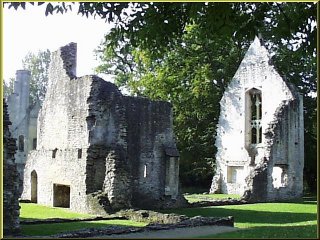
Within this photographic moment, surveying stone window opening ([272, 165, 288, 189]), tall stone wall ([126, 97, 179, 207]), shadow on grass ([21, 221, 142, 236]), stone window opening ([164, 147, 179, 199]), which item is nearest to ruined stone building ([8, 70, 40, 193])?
stone window opening ([272, 165, 288, 189])

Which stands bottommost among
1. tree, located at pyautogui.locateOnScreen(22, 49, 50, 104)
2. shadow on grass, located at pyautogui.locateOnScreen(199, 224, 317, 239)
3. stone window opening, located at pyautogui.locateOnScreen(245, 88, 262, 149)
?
shadow on grass, located at pyautogui.locateOnScreen(199, 224, 317, 239)

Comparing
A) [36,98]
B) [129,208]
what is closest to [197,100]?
[129,208]

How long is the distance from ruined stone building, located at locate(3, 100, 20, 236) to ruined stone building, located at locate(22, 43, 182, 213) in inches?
274

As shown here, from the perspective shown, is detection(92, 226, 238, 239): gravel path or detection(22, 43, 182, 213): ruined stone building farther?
detection(22, 43, 182, 213): ruined stone building

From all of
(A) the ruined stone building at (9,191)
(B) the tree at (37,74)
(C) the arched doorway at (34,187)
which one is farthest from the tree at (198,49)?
(B) the tree at (37,74)

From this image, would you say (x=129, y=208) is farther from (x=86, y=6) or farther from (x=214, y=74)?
(x=214, y=74)

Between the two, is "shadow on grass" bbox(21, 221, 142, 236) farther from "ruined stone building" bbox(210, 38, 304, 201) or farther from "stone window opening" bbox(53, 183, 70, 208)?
"ruined stone building" bbox(210, 38, 304, 201)

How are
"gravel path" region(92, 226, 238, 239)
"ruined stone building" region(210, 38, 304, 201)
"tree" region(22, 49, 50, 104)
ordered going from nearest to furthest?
"gravel path" region(92, 226, 238, 239) < "ruined stone building" region(210, 38, 304, 201) < "tree" region(22, 49, 50, 104)

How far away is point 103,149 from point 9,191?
9.19 m

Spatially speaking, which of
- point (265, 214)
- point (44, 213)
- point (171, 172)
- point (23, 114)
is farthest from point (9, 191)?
point (23, 114)

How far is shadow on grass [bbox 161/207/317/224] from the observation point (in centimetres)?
2016

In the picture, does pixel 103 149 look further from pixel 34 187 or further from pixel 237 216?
pixel 34 187

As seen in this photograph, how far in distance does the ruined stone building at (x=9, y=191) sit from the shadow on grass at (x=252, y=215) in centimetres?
807

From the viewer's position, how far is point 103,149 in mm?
25016
